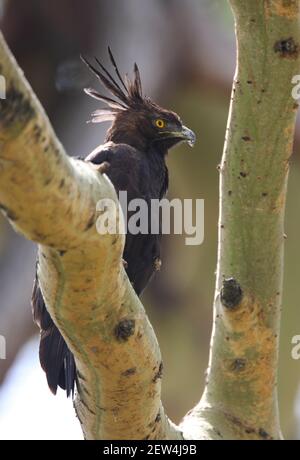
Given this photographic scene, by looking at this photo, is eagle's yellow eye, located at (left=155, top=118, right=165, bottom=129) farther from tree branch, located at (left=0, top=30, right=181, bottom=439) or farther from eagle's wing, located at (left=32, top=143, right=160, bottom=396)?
tree branch, located at (left=0, top=30, right=181, bottom=439)

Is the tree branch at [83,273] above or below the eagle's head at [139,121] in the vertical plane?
below

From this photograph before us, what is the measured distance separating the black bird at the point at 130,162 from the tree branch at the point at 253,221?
2.56 ft

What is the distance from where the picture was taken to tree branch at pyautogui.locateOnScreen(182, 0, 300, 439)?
452 centimetres

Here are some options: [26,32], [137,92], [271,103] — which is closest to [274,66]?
[271,103]

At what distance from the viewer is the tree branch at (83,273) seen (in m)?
2.97

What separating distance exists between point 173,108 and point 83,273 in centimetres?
695

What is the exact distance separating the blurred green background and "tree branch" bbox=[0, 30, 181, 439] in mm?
2976

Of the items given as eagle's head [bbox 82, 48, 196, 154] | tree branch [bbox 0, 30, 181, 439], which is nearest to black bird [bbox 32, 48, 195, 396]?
eagle's head [bbox 82, 48, 196, 154]

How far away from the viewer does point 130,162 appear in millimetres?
5781

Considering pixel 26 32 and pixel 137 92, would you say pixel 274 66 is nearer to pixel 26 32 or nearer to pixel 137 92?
pixel 137 92

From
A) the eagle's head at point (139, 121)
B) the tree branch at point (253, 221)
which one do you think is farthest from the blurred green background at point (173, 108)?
the tree branch at point (253, 221)

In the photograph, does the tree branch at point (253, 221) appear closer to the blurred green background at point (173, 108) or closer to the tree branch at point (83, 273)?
the tree branch at point (83, 273)

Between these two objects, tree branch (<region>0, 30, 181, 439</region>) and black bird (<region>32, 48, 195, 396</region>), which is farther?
black bird (<region>32, 48, 195, 396</region>)

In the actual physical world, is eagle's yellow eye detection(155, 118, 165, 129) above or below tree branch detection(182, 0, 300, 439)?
above
